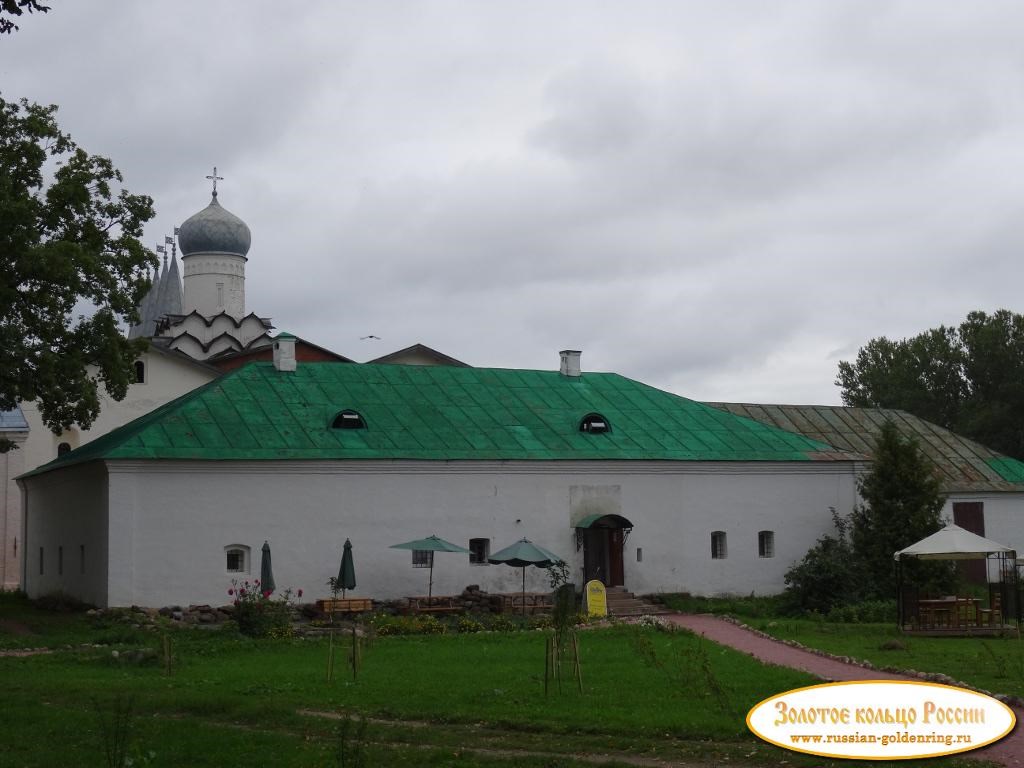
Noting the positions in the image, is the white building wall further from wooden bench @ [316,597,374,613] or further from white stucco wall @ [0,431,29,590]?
wooden bench @ [316,597,374,613]

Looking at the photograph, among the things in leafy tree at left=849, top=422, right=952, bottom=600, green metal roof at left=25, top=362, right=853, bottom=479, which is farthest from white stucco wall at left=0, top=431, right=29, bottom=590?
leafy tree at left=849, top=422, right=952, bottom=600

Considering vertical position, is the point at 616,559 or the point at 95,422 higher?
the point at 95,422

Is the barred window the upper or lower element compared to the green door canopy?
lower

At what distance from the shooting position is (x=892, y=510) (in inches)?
1329

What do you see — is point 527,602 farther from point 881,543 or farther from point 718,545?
point 881,543

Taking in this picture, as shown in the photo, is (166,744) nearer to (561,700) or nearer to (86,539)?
(561,700)

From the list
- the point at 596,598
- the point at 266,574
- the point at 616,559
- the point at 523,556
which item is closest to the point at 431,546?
the point at 523,556

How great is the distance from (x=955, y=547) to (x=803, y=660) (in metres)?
7.09

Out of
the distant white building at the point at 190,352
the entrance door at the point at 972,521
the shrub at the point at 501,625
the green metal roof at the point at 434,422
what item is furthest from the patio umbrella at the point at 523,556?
the distant white building at the point at 190,352

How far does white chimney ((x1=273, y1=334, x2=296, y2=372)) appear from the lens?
34.1 m

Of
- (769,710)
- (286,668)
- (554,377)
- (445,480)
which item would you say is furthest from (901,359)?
(769,710)

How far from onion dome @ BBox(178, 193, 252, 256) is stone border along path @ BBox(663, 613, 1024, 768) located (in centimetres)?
3293

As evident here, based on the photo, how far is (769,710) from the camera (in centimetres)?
1220

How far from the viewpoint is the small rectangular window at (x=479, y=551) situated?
106 ft
